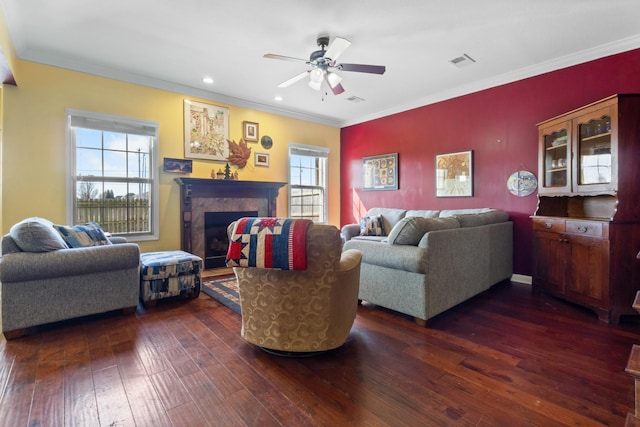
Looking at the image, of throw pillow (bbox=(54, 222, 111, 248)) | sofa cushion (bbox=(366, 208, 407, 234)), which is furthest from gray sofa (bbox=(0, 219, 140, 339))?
sofa cushion (bbox=(366, 208, 407, 234))

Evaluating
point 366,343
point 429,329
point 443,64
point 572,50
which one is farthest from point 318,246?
point 572,50

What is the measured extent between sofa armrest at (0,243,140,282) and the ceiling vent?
4152 mm

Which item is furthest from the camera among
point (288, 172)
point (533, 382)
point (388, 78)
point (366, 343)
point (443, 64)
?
point (288, 172)

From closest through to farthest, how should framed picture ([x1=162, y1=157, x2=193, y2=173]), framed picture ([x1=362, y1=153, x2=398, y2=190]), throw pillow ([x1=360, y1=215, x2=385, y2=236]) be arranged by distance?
framed picture ([x1=162, y1=157, x2=193, y2=173]), throw pillow ([x1=360, y1=215, x2=385, y2=236]), framed picture ([x1=362, y1=153, x2=398, y2=190])

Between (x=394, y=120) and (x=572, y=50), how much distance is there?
2628 millimetres

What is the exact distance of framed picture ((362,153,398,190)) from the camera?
557cm

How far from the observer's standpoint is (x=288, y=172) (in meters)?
5.82

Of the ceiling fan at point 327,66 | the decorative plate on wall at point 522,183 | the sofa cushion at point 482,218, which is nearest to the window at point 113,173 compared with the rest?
the ceiling fan at point 327,66

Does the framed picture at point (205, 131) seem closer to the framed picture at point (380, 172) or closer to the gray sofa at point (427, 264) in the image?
the framed picture at point (380, 172)

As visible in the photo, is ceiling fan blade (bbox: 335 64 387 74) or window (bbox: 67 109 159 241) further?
window (bbox: 67 109 159 241)

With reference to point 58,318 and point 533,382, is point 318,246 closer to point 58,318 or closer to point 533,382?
point 533,382

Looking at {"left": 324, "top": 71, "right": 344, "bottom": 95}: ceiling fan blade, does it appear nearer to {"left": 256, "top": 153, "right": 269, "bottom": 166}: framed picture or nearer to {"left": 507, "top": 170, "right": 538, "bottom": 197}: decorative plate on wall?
{"left": 256, "top": 153, "right": 269, "bottom": 166}: framed picture

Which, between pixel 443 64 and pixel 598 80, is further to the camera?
pixel 443 64

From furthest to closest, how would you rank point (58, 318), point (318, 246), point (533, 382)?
point (58, 318), point (318, 246), point (533, 382)
